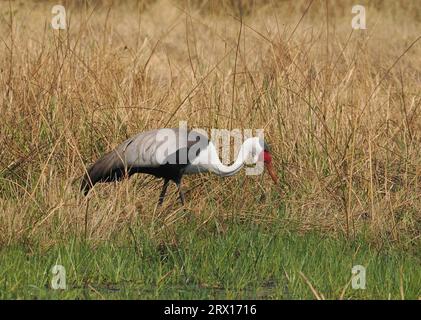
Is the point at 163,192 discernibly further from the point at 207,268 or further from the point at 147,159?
the point at 207,268

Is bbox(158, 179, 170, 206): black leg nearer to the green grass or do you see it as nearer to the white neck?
the white neck

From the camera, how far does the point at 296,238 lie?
21.3 feet

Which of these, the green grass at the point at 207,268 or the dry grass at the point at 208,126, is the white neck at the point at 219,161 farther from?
the green grass at the point at 207,268

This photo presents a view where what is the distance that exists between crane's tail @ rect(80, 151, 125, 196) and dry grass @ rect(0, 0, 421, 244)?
0.30ft

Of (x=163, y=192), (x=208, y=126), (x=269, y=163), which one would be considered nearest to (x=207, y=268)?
(x=163, y=192)

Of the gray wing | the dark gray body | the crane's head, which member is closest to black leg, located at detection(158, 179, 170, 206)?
the dark gray body

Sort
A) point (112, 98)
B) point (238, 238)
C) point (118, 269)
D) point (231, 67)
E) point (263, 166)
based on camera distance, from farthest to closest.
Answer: point (231, 67), point (112, 98), point (263, 166), point (238, 238), point (118, 269)

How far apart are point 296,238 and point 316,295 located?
1508 millimetres

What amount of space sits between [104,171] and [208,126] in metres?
1.04

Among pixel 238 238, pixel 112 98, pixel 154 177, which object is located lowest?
pixel 238 238

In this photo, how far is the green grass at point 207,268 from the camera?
5520mm

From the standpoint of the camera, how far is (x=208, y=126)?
777 centimetres
